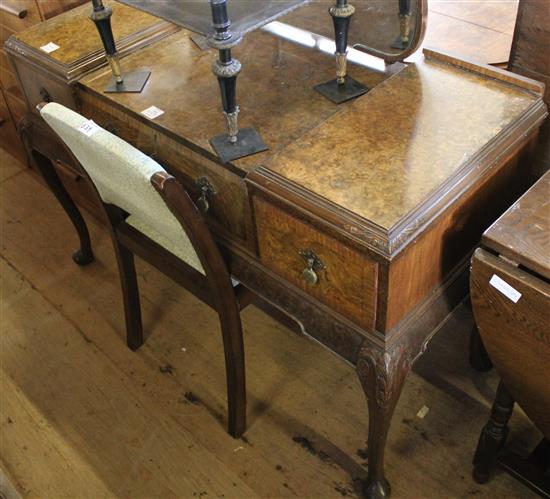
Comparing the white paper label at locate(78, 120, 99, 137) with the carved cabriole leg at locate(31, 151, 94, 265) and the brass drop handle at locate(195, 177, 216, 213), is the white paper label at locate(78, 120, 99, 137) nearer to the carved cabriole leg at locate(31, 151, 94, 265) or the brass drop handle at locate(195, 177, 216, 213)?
the brass drop handle at locate(195, 177, 216, 213)

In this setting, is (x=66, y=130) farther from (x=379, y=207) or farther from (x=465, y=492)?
(x=465, y=492)

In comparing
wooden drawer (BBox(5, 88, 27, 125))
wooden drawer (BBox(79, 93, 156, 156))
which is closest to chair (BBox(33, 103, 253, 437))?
wooden drawer (BBox(79, 93, 156, 156))

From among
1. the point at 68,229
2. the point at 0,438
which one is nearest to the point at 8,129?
the point at 68,229

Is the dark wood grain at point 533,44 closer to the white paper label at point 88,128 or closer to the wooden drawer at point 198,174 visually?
the wooden drawer at point 198,174

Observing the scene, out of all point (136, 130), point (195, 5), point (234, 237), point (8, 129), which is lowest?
point (8, 129)

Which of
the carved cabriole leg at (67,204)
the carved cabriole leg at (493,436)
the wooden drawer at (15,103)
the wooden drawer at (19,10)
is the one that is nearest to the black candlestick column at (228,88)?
the carved cabriole leg at (493,436)

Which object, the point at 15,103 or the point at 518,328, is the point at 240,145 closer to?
the point at 518,328

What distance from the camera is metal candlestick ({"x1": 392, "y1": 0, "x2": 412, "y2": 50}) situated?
1316mm

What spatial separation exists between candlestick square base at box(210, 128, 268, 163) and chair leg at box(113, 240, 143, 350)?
0.51m

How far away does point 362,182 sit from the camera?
109cm

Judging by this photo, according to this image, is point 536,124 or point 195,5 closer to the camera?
point 536,124

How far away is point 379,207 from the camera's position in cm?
104

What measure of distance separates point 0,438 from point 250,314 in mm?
765

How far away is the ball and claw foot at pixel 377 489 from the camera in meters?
1.43
